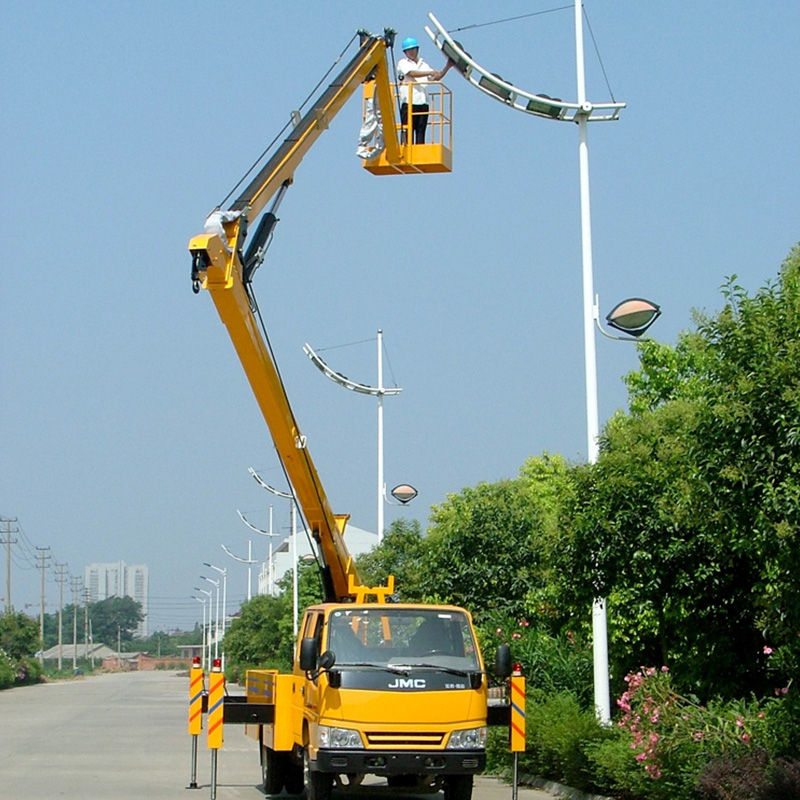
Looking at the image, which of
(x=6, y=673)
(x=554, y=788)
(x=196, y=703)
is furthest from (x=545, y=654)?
(x=6, y=673)

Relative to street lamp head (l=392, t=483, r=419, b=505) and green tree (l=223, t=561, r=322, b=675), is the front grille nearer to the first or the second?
street lamp head (l=392, t=483, r=419, b=505)

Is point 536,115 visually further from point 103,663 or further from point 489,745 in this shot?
point 103,663

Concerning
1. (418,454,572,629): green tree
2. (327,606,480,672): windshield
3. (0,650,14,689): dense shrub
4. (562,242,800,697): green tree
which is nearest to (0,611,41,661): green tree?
(0,650,14,689): dense shrub

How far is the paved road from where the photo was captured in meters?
17.3

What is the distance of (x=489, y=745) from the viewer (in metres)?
20.3

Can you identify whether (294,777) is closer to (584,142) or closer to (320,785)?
(320,785)

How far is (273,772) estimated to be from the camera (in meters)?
17.2

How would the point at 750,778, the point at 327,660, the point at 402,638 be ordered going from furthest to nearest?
1. the point at 402,638
2. the point at 327,660
3. the point at 750,778

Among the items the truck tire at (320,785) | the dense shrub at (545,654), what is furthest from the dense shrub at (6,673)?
the truck tire at (320,785)

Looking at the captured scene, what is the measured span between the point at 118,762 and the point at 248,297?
939cm

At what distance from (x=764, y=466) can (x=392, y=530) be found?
20.9 metres

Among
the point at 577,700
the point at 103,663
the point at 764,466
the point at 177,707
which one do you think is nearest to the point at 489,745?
the point at 577,700

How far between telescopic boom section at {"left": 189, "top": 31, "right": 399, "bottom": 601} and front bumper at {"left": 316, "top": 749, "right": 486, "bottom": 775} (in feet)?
14.0

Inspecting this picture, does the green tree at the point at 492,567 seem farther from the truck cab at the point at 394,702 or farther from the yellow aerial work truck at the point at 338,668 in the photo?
the truck cab at the point at 394,702
